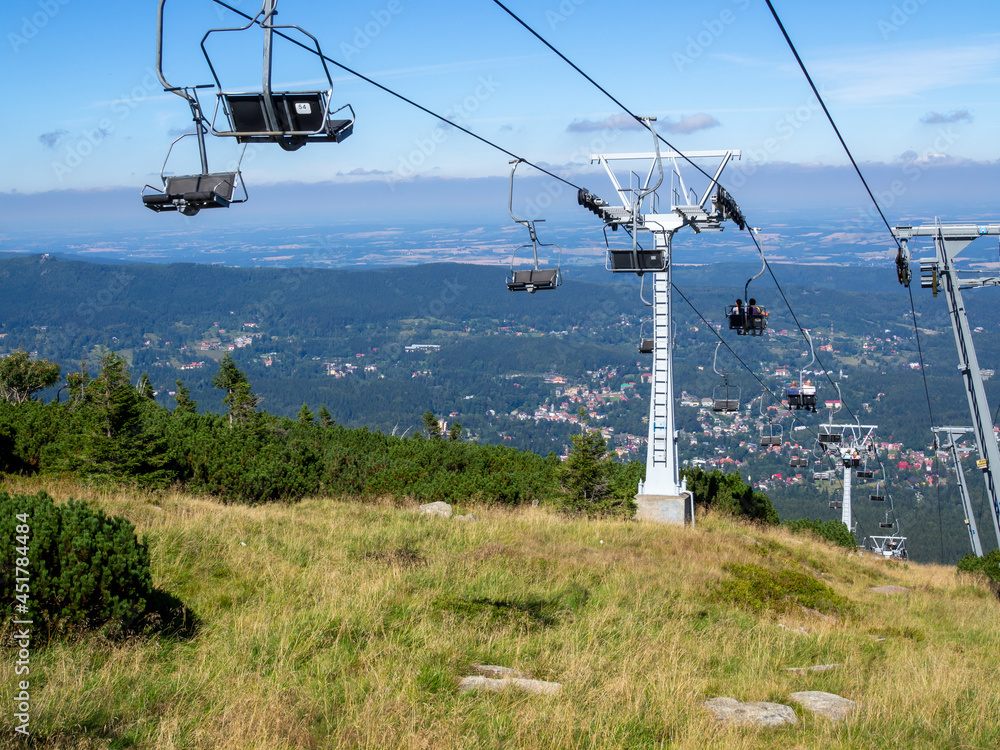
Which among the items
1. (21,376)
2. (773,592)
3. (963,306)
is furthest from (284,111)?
(21,376)

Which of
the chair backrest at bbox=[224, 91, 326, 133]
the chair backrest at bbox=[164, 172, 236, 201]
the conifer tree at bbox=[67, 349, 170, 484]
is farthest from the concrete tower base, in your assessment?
the chair backrest at bbox=[224, 91, 326, 133]

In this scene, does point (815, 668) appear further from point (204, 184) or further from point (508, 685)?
point (204, 184)

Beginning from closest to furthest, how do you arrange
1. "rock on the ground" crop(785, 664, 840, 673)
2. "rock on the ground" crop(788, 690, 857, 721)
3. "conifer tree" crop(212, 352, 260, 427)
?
"rock on the ground" crop(788, 690, 857, 721), "rock on the ground" crop(785, 664, 840, 673), "conifer tree" crop(212, 352, 260, 427)

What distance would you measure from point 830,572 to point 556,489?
5.51m

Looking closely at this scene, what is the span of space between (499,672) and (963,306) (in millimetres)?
10730

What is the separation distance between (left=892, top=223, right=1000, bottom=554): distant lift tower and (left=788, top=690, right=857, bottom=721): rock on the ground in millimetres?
8629

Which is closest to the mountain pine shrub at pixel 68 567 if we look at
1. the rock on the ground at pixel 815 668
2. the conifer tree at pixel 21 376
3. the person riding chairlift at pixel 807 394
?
the rock on the ground at pixel 815 668

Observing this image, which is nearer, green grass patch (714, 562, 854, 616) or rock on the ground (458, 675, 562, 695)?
rock on the ground (458, 675, 562, 695)

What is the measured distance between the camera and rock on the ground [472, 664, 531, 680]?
5250mm

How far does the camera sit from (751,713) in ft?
16.0

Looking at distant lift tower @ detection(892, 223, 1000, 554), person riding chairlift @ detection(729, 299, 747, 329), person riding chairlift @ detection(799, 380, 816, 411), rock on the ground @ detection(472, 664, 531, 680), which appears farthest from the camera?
person riding chairlift @ detection(799, 380, 816, 411)

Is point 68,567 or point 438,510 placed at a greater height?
point 68,567

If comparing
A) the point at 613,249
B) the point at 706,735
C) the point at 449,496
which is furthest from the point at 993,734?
the point at 449,496

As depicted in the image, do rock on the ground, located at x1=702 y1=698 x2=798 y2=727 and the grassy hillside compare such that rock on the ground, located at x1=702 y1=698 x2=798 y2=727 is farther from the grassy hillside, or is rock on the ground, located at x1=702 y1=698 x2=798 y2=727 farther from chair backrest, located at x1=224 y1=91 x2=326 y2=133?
chair backrest, located at x1=224 y1=91 x2=326 y2=133
